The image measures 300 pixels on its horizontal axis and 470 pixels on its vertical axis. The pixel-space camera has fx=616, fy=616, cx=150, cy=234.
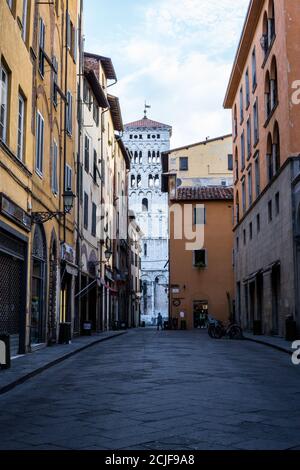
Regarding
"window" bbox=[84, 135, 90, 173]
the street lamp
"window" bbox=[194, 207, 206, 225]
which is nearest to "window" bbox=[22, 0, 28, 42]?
the street lamp

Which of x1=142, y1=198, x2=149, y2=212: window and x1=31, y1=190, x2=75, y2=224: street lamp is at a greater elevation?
x1=142, y1=198, x2=149, y2=212: window

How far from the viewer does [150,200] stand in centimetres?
10356

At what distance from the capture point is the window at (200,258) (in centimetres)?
4645

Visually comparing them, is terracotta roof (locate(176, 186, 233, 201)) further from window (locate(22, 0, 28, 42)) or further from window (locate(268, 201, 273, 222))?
window (locate(22, 0, 28, 42))

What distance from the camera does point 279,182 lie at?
25.8m

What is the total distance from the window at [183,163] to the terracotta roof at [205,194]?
4.77 m

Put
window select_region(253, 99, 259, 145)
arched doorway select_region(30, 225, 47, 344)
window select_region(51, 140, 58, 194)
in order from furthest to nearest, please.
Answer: window select_region(253, 99, 259, 145) → window select_region(51, 140, 58, 194) → arched doorway select_region(30, 225, 47, 344)

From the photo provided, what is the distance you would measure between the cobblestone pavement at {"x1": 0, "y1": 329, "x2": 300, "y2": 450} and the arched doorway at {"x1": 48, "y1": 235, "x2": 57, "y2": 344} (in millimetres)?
6626

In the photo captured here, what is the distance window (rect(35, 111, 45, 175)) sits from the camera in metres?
18.7

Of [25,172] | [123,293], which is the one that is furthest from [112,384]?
[123,293]

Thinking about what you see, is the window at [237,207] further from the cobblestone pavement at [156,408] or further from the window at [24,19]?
the cobblestone pavement at [156,408]

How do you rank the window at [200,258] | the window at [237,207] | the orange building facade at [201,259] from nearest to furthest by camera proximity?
the window at [237,207] < the orange building facade at [201,259] < the window at [200,258]

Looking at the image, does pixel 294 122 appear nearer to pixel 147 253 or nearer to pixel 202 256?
pixel 202 256

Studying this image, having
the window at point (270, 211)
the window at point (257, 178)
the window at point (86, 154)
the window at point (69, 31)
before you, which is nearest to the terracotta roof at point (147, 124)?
the window at point (257, 178)
